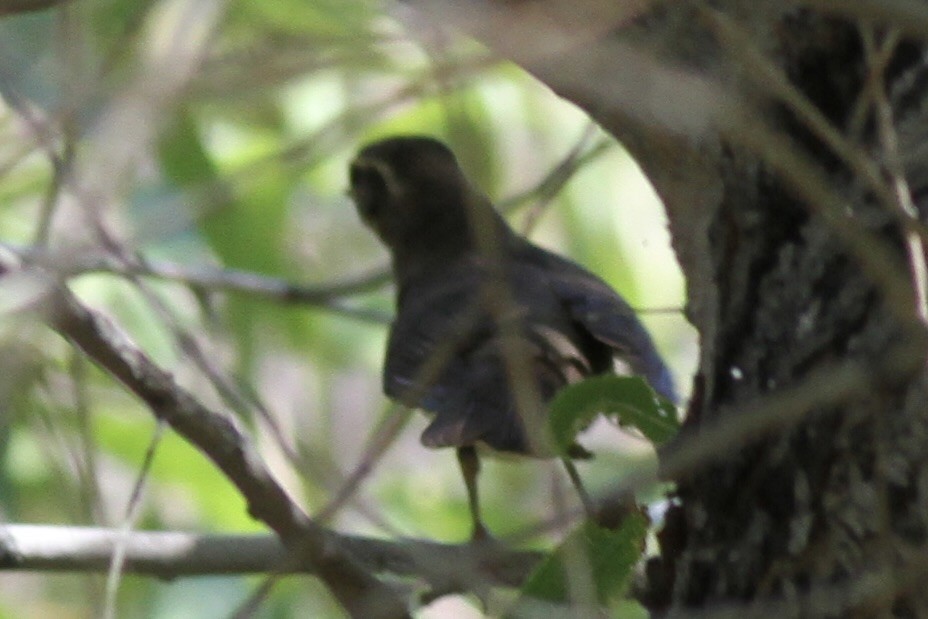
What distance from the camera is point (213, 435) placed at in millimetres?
1480

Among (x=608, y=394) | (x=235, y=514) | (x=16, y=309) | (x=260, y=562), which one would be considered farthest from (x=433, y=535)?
(x=16, y=309)

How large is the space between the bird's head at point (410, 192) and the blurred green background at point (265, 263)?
0.07 metres

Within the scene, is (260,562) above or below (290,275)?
above

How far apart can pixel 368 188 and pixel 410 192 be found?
12 cm

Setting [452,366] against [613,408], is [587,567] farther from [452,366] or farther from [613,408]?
[452,366]

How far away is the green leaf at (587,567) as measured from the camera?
1.47 meters

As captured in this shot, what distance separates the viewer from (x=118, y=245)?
6.38ft

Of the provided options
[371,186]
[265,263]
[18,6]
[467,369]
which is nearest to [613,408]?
[18,6]

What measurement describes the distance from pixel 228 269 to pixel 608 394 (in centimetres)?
176

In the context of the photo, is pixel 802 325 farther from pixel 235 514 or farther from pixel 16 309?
pixel 235 514

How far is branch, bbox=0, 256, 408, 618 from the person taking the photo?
1.44m

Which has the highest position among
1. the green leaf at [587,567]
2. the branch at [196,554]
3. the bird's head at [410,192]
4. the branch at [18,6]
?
the branch at [18,6]

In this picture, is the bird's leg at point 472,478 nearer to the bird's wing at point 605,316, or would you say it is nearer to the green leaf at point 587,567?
the bird's wing at point 605,316

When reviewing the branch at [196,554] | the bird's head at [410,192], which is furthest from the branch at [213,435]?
the bird's head at [410,192]
